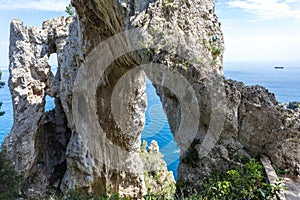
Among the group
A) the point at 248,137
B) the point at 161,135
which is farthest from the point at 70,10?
the point at 161,135

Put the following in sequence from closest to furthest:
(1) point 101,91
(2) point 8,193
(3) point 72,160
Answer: (2) point 8,193, (1) point 101,91, (3) point 72,160

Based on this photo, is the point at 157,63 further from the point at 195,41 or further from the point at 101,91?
the point at 101,91

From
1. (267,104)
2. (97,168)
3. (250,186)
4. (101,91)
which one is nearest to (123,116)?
(101,91)

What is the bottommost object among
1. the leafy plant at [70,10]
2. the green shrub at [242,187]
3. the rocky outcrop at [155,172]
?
the rocky outcrop at [155,172]

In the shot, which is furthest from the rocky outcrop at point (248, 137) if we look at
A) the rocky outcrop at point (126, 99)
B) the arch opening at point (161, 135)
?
the arch opening at point (161, 135)

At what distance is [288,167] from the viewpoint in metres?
4.26

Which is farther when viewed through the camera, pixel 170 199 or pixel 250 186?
pixel 170 199

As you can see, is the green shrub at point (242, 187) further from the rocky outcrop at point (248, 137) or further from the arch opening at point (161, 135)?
the arch opening at point (161, 135)

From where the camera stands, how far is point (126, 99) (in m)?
10.1

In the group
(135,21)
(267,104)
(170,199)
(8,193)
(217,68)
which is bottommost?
(8,193)

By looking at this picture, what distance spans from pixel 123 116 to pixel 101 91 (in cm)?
142

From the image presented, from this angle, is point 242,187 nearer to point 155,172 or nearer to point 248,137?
point 248,137

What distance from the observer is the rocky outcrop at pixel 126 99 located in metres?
4.23

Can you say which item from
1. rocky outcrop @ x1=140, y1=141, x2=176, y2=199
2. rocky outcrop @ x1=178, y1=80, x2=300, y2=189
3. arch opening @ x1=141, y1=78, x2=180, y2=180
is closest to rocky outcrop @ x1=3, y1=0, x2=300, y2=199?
rocky outcrop @ x1=178, y1=80, x2=300, y2=189
